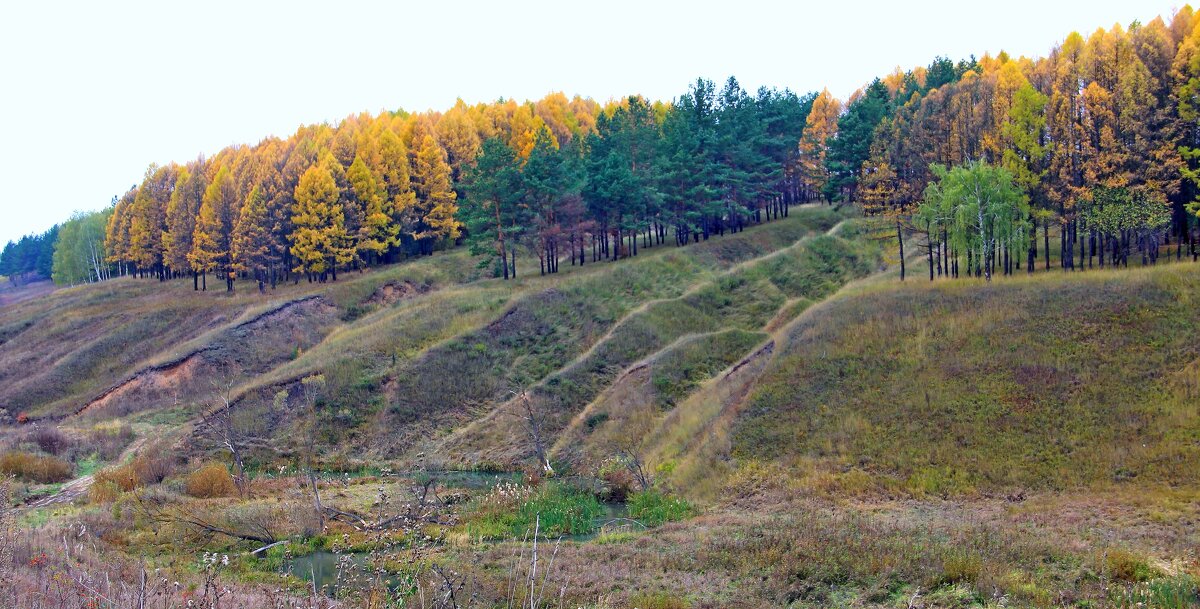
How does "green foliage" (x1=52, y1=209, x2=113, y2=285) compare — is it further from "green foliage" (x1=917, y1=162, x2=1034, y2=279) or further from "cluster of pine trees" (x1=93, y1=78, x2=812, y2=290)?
"green foliage" (x1=917, y1=162, x2=1034, y2=279)

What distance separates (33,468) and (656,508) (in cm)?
3003

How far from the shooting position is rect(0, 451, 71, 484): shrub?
115 ft

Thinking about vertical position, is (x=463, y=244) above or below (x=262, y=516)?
above

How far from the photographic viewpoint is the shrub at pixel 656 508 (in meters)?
26.9

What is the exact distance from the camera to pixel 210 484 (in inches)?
1268

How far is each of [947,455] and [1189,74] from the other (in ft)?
103

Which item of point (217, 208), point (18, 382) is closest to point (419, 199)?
point (217, 208)

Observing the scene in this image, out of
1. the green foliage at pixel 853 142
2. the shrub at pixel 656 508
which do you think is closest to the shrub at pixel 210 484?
the shrub at pixel 656 508

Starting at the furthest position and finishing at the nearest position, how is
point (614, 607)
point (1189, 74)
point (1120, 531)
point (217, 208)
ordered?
point (217, 208) → point (1189, 74) → point (1120, 531) → point (614, 607)

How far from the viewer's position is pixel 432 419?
45344mm

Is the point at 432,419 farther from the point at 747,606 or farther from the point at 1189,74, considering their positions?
the point at 1189,74

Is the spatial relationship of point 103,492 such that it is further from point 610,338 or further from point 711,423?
point 610,338

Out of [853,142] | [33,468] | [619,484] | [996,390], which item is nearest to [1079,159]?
[996,390]

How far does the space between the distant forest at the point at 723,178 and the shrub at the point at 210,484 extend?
110 feet
